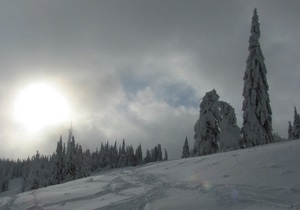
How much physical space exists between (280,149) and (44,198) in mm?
12088

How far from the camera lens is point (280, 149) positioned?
1573cm

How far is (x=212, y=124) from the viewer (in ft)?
129

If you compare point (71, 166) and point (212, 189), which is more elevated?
point (71, 166)

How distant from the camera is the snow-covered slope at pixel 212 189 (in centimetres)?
1026

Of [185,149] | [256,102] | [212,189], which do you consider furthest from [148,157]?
[212,189]

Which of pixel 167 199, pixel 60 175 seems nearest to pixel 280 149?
pixel 167 199

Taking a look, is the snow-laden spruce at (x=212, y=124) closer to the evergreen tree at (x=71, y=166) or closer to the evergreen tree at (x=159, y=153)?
the evergreen tree at (x=71, y=166)

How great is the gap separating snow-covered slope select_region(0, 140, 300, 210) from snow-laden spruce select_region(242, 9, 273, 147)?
19.2m

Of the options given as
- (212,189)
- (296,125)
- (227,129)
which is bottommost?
(212,189)

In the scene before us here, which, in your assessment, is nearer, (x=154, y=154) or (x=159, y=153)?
(x=159, y=153)

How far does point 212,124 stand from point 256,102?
6.10m

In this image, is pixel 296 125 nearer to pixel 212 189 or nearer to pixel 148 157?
pixel 212 189

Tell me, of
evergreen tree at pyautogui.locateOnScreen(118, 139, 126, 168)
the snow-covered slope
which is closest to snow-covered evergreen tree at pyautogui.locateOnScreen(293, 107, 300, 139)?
the snow-covered slope

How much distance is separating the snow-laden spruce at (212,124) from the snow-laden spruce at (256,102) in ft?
6.62
